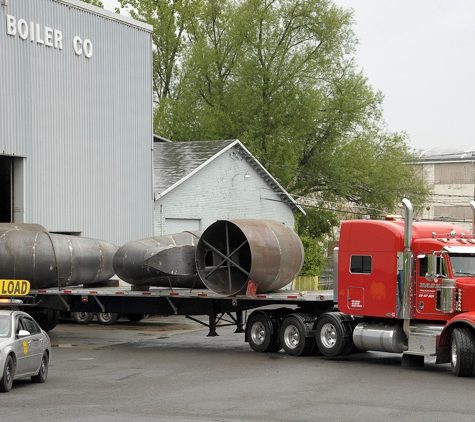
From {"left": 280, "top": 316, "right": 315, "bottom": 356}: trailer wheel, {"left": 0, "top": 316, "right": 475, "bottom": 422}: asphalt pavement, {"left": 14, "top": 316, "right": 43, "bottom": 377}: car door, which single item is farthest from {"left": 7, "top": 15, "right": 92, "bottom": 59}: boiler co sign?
{"left": 14, "top": 316, "right": 43, "bottom": 377}: car door

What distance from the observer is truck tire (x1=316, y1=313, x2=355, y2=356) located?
2000cm

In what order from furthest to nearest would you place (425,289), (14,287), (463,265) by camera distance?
(14,287) < (425,289) < (463,265)

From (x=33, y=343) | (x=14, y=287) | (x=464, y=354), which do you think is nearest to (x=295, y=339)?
(x=464, y=354)

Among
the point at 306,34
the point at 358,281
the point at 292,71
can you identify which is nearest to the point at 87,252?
the point at 358,281

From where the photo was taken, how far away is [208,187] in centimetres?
4044

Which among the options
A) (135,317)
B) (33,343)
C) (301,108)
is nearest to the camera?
(33,343)

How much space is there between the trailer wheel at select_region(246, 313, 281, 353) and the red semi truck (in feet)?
0.08

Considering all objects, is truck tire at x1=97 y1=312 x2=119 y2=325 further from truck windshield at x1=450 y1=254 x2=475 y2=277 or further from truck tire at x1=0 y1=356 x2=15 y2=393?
truck tire at x1=0 y1=356 x2=15 y2=393

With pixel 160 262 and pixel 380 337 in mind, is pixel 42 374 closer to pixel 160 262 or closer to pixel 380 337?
pixel 160 262

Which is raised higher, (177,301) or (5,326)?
(5,326)

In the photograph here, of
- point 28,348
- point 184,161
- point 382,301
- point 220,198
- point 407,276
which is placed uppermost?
point 184,161

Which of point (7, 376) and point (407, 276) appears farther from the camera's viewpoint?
point (407, 276)

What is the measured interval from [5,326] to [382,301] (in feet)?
26.4

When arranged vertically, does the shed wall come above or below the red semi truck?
above
